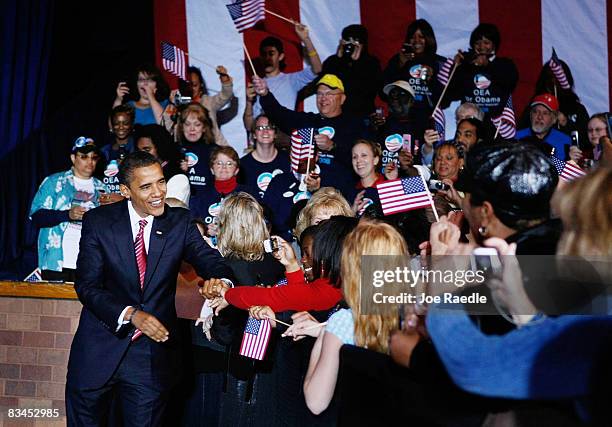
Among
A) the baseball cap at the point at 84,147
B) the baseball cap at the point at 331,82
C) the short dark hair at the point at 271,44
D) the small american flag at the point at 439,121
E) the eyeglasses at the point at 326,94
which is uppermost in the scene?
the short dark hair at the point at 271,44

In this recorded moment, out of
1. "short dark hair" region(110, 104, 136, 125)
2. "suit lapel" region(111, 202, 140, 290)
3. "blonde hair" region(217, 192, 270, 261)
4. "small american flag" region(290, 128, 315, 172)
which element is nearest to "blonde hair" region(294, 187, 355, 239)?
"blonde hair" region(217, 192, 270, 261)

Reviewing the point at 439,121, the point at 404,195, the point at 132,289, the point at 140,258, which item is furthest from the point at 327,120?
the point at 132,289

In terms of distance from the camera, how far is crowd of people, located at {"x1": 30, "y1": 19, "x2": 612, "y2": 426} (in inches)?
109

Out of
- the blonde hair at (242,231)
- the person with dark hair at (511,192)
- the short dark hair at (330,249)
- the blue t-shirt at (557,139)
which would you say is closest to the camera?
the person with dark hair at (511,192)

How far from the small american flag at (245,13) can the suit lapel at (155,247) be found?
4.77 metres

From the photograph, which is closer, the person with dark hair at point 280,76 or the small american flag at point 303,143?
the small american flag at point 303,143

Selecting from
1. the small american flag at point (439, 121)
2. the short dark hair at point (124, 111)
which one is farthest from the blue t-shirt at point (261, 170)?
the small american flag at point (439, 121)

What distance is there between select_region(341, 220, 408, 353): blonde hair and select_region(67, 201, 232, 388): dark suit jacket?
1.67 metres

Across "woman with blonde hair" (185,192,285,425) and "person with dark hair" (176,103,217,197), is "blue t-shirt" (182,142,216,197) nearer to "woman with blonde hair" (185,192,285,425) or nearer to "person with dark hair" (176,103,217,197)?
"person with dark hair" (176,103,217,197)

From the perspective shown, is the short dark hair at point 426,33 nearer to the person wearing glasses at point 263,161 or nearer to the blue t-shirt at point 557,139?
A: the blue t-shirt at point 557,139

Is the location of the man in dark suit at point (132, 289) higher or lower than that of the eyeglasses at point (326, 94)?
lower

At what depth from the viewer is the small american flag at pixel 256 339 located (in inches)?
216

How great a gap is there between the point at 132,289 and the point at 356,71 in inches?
192

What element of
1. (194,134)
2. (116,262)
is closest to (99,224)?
(116,262)
